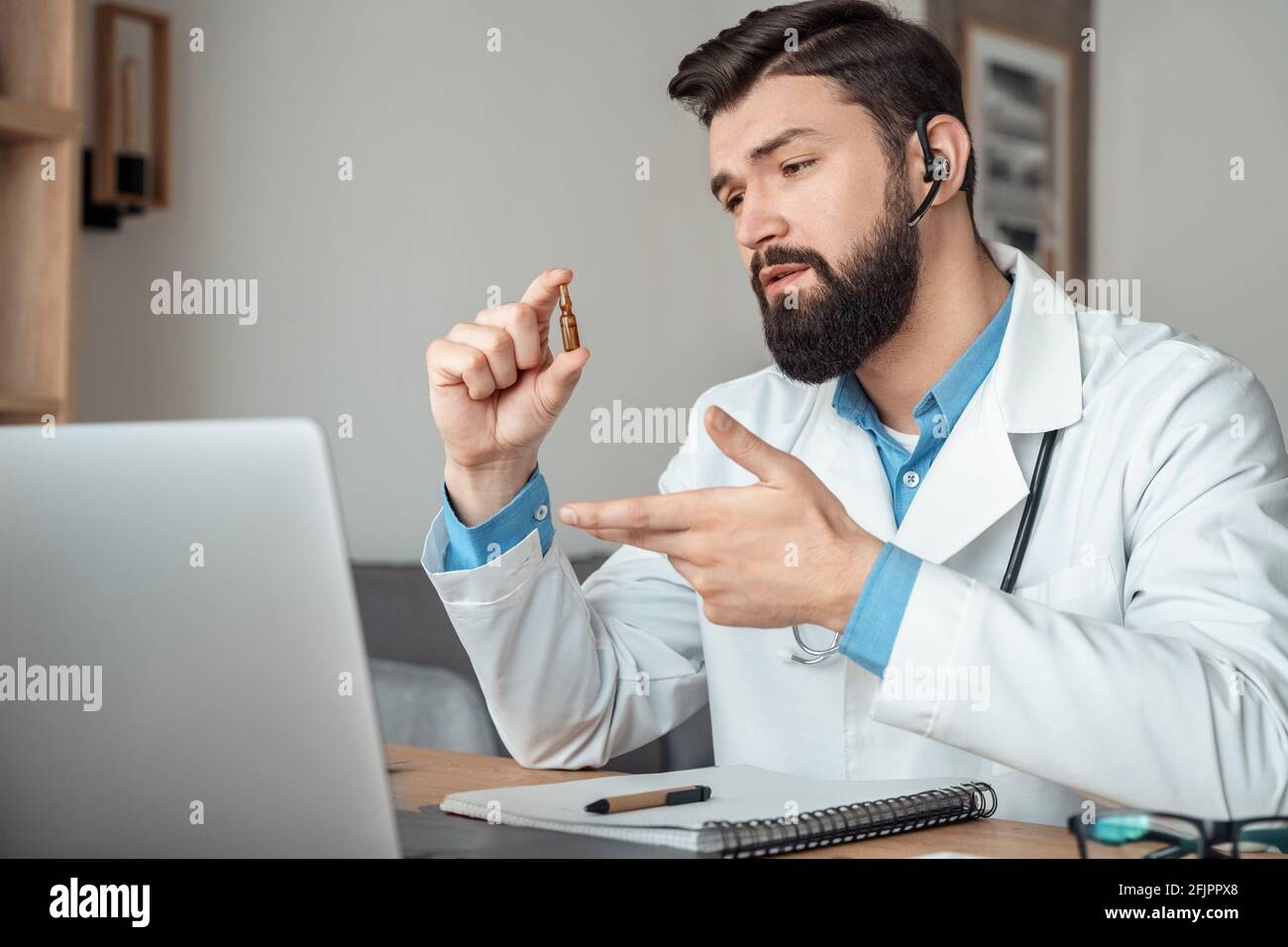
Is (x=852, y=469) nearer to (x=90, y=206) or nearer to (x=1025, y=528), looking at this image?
(x=1025, y=528)

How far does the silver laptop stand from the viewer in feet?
1.90

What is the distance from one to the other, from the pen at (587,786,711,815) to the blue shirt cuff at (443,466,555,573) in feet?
1.21

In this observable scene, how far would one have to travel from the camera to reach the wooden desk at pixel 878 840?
2.55 ft

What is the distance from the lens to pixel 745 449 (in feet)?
2.84

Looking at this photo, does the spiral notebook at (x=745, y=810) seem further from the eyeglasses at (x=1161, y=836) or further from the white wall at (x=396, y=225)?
the white wall at (x=396, y=225)

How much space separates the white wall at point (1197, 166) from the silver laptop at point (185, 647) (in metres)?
2.74

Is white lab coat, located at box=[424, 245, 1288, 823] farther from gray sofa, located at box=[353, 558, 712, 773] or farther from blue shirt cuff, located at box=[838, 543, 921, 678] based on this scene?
gray sofa, located at box=[353, 558, 712, 773]

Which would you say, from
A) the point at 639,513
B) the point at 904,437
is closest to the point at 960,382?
the point at 904,437

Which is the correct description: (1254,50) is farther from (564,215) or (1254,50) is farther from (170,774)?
(170,774)

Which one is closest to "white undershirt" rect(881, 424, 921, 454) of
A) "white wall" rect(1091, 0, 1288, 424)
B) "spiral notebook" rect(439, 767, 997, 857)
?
"spiral notebook" rect(439, 767, 997, 857)

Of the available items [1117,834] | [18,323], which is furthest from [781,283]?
[18,323]

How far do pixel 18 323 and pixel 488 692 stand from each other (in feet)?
4.42

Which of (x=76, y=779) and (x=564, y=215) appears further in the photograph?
(x=564, y=215)
